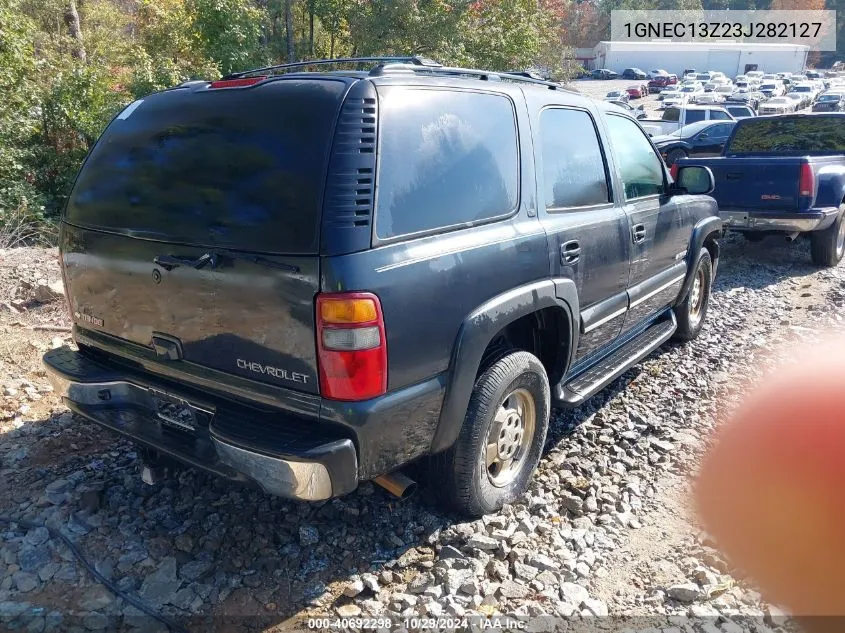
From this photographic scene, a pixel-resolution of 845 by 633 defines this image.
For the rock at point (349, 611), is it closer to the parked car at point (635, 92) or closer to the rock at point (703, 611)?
the rock at point (703, 611)

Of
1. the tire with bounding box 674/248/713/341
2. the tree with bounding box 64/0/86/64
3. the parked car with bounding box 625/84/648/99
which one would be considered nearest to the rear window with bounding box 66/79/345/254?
the tire with bounding box 674/248/713/341

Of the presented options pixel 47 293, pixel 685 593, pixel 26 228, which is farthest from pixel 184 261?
pixel 26 228

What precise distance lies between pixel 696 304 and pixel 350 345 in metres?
4.44

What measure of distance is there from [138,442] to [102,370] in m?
0.44

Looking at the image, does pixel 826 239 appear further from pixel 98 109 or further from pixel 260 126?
pixel 98 109

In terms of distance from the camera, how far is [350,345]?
90.4 inches

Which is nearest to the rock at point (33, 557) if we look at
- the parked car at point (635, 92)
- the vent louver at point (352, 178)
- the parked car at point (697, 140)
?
the vent louver at point (352, 178)

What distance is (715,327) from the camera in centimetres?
611

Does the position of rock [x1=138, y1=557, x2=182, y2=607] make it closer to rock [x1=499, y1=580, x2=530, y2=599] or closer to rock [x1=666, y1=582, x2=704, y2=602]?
rock [x1=499, y1=580, x2=530, y2=599]

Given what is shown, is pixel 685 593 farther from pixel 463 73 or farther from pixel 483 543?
pixel 463 73

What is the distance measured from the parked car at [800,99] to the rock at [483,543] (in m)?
40.9

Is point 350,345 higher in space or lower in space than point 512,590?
higher

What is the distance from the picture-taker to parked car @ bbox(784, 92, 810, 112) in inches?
1470

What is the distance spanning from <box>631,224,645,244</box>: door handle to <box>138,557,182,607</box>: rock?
10.4 ft
